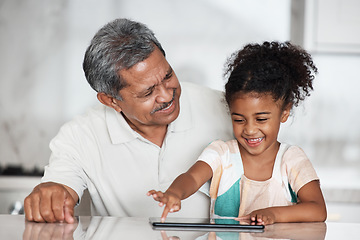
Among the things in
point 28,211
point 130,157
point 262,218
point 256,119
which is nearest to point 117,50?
point 130,157

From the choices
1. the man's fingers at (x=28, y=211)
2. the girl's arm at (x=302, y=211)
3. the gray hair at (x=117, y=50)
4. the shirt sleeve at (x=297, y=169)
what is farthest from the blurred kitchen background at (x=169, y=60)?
the man's fingers at (x=28, y=211)

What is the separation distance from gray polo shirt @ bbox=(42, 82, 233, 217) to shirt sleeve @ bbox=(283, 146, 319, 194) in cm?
32

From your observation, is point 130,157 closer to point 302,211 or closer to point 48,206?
point 48,206

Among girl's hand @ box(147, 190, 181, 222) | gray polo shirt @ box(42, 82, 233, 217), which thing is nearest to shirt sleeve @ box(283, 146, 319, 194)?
gray polo shirt @ box(42, 82, 233, 217)

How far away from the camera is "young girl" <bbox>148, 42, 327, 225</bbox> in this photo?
149cm

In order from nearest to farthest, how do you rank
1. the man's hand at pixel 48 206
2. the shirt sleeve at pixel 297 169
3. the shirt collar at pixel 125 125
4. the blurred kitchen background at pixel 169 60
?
the man's hand at pixel 48 206
the shirt sleeve at pixel 297 169
the shirt collar at pixel 125 125
the blurred kitchen background at pixel 169 60

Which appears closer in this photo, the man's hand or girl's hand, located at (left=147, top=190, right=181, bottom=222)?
girl's hand, located at (left=147, top=190, right=181, bottom=222)

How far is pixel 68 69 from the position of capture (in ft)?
10.4

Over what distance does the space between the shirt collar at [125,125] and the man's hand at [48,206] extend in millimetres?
443

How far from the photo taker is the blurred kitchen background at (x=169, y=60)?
3.10 metres

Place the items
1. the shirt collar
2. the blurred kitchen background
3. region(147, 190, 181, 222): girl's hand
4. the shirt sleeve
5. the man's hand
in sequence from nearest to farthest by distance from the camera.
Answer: region(147, 190, 181, 222): girl's hand < the man's hand < the shirt sleeve < the shirt collar < the blurred kitchen background

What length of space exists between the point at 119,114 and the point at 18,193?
1.39m

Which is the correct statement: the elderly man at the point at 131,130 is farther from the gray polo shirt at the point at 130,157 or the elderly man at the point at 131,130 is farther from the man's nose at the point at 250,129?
the man's nose at the point at 250,129

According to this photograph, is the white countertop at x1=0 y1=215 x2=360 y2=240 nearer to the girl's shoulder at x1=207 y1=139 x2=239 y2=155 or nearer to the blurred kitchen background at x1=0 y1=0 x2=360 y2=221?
the girl's shoulder at x1=207 y1=139 x2=239 y2=155
